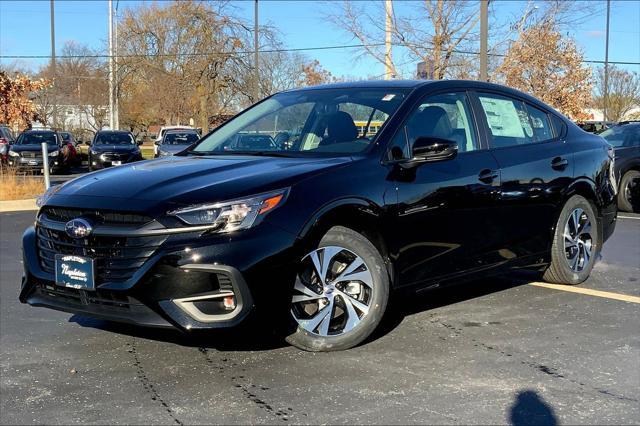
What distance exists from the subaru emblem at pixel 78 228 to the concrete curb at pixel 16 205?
32.9 feet

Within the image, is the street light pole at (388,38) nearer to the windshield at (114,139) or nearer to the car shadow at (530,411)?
the windshield at (114,139)

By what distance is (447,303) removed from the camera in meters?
5.66

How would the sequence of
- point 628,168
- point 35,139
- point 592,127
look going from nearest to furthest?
point 628,168 < point 592,127 < point 35,139

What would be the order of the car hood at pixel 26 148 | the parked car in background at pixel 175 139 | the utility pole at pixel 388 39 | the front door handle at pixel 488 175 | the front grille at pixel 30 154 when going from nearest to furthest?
the front door handle at pixel 488 175
the utility pole at pixel 388 39
the parked car in background at pixel 175 139
the front grille at pixel 30 154
the car hood at pixel 26 148

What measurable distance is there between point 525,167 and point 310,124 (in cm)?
170

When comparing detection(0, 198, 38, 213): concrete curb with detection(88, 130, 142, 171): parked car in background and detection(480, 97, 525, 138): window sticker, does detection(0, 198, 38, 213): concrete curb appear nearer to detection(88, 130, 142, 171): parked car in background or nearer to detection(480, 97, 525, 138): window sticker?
detection(88, 130, 142, 171): parked car in background

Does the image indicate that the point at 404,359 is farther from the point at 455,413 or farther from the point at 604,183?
the point at 604,183

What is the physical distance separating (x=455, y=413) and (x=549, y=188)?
2780 millimetres

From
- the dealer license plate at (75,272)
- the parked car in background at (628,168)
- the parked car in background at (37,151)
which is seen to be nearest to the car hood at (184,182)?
the dealer license plate at (75,272)

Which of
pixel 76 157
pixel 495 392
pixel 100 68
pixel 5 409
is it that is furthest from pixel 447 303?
pixel 100 68

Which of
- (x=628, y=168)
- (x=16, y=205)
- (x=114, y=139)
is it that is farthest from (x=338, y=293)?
(x=114, y=139)

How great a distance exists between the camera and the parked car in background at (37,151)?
77.7 ft

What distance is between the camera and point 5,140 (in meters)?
25.1

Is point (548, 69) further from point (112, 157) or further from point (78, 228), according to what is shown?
point (78, 228)
